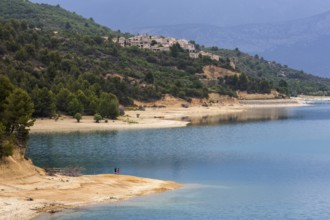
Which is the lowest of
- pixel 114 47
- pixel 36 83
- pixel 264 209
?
pixel 264 209

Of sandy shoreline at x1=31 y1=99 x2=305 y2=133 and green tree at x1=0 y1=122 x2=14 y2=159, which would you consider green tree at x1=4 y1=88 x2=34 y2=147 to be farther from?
sandy shoreline at x1=31 y1=99 x2=305 y2=133

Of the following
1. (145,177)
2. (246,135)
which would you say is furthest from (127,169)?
(246,135)

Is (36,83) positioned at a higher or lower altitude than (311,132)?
higher

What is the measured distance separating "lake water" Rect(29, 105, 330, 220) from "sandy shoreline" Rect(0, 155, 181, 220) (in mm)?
1420

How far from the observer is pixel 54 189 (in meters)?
41.5

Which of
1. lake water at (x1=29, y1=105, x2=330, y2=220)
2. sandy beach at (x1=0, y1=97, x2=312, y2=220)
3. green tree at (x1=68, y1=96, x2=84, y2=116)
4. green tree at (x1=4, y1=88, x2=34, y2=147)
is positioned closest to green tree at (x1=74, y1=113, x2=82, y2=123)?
green tree at (x1=68, y1=96, x2=84, y2=116)

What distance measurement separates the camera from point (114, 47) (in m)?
185

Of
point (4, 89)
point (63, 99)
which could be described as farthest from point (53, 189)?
point (63, 99)

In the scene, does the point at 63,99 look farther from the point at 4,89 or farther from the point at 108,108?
the point at 4,89

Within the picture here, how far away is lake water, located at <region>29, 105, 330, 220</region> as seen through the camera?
127ft

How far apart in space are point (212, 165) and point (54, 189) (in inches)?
880

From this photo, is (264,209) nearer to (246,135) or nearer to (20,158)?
(20,158)

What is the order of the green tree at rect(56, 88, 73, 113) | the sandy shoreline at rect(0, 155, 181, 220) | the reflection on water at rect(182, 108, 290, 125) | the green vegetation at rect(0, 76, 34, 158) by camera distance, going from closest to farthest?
the sandy shoreline at rect(0, 155, 181, 220) → the green vegetation at rect(0, 76, 34, 158) → the green tree at rect(56, 88, 73, 113) → the reflection on water at rect(182, 108, 290, 125)

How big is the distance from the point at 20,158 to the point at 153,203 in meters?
11.0
